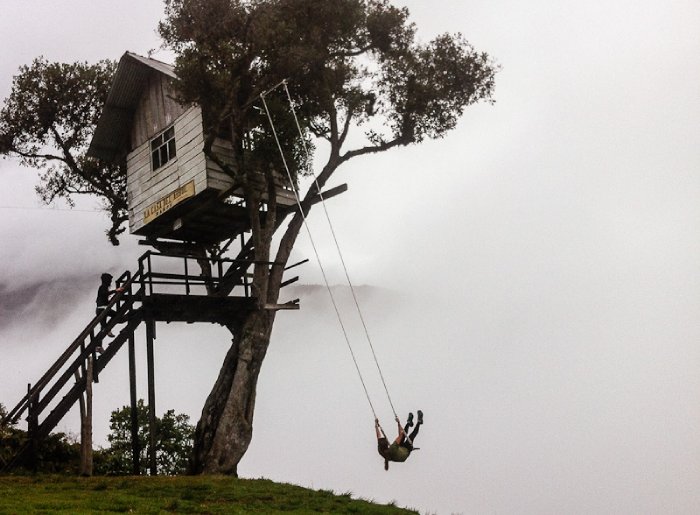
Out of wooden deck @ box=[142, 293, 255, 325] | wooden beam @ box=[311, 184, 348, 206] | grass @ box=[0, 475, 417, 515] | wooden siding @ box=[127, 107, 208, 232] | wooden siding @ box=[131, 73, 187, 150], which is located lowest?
grass @ box=[0, 475, 417, 515]

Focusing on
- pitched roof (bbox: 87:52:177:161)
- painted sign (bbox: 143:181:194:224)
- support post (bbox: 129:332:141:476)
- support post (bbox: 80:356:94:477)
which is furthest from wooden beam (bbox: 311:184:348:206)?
support post (bbox: 80:356:94:477)

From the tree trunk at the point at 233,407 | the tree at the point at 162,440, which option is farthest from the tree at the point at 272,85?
the tree at the point at 162,440

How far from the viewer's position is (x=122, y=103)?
88.0 feet

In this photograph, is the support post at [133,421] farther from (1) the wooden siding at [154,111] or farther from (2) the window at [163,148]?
(1) the wooden siding at [154,111]

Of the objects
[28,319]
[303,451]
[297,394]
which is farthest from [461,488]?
[28,319]

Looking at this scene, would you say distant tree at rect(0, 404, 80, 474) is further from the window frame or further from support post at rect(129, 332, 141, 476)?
the window frame

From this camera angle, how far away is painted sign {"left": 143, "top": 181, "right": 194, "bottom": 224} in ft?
77.8

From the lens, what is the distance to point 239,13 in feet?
71.3

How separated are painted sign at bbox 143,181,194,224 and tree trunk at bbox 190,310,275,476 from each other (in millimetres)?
4634

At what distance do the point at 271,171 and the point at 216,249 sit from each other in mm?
6223

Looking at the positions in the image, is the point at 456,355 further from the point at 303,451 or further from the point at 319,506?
the point at 319,506

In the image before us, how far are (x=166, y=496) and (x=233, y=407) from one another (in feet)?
A: 17.4

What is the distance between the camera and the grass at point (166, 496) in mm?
14102

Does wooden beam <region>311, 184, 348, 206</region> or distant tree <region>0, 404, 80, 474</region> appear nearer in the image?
distant tree <region>0, 404, 80, 474</region>
